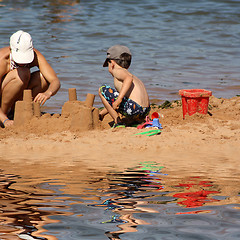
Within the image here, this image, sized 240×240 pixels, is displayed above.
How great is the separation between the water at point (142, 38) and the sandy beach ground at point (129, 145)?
216cm

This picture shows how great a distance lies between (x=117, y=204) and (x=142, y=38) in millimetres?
10642

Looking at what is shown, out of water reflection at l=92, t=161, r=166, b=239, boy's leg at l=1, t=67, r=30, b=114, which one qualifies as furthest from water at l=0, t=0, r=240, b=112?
water reflection at l=92, t=161, r=166, b=239

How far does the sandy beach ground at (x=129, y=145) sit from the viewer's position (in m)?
5.00

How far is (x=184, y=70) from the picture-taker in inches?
429

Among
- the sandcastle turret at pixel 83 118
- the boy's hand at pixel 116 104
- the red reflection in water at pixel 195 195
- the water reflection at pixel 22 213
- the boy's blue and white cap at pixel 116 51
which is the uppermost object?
the boy's blue and white cap at pixel 116 51

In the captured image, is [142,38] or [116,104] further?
[142,38]

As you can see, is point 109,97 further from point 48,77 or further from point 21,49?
point 21,49

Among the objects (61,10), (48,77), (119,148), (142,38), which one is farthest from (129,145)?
(61,10)

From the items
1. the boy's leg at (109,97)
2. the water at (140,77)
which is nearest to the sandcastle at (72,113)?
the boy's leg at (109,97)

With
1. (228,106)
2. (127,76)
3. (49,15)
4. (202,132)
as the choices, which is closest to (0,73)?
(127,76)

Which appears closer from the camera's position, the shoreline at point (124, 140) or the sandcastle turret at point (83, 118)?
the shoreline at point (124, 140)

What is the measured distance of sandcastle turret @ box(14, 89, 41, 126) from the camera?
20.3ft

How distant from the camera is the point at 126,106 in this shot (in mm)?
6137

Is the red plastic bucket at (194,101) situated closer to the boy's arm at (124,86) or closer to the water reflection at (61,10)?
the boy's arm at (124,86)
